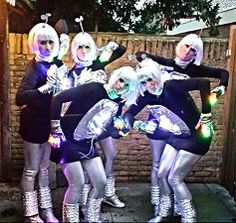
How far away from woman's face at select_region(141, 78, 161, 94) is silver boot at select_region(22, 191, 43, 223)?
4.74 feet

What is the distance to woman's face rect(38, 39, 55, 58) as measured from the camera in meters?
3.99

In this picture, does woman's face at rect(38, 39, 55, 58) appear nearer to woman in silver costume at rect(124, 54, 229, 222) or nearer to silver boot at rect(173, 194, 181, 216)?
woman in silver costume at rect(124, 54, 229, 222)

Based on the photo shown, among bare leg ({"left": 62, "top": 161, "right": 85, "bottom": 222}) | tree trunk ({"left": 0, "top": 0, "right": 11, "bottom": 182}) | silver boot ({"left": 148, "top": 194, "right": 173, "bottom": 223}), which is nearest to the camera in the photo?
bare leg ({"left": 62, "top": 161, "right": 85, "bottom": 222})

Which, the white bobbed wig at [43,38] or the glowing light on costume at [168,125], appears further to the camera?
the glowing light on costume at [168,125]

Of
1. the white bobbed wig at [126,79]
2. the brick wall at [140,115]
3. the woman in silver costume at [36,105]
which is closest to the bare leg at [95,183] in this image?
the woman in silver costume at [36,105]

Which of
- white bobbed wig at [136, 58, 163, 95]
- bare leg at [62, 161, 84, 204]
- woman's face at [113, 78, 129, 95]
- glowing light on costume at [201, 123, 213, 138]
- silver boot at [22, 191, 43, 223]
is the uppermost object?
white bobbed wig at [136, 58, 163, 95]

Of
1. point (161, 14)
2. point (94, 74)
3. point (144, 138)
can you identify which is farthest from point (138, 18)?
point (94, 74)

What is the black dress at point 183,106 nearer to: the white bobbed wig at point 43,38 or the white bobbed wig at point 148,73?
the white bobbed wig at point 148,73

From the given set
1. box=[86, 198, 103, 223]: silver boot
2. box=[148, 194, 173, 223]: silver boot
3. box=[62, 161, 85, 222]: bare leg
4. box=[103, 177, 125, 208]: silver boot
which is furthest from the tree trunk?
box=[148, 194, 173, 223]: silver boot

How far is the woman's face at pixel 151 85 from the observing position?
155 inches

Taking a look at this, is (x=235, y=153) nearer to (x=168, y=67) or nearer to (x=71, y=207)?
(x=168, y=67)

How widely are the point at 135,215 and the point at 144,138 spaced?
119 cm

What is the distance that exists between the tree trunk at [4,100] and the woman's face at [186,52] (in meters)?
2.11

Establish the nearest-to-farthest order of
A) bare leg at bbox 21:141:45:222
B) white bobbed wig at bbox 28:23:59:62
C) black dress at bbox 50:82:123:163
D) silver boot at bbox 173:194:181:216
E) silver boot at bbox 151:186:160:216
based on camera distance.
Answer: black dress at bbox 50:82:123:163 → white bobbed wig at bbox 28:23:59:62 → bare leg at bbox 21:141:45:222 → silver boot at bbox 173:194:181:216 → silver boot at bbox 151:186:160:216
